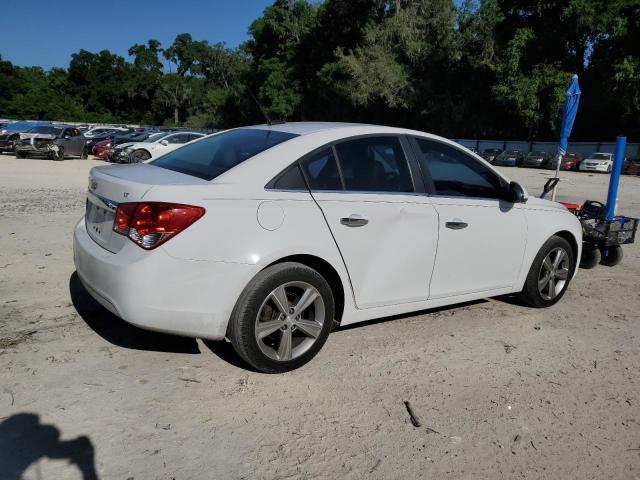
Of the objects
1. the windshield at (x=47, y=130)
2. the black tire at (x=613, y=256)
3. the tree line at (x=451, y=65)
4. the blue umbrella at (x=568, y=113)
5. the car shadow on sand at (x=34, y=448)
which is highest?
the tree line at (x=451, y=65)

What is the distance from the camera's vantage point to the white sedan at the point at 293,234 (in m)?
3.15

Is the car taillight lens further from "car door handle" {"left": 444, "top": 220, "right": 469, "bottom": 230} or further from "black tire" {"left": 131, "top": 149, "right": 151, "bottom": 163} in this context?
"black tire" {"left": 131, "top": 149, "right": 151, "bottom": 163}

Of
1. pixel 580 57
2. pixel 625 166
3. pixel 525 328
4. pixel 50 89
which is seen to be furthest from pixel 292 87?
pixel 525 328

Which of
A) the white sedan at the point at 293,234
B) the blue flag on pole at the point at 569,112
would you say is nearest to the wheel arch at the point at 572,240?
the white sedan at the point at 293,234

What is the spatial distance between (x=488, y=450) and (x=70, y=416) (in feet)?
7.34

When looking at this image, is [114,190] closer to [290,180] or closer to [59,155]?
[290,180]

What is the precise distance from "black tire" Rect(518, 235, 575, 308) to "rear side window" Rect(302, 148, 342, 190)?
226 cm

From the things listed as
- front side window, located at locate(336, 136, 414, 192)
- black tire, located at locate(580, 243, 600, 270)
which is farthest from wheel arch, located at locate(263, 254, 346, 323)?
black tire, located at locate(580, 243, 600, 270)

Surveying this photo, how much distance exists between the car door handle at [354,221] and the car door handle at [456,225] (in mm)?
774

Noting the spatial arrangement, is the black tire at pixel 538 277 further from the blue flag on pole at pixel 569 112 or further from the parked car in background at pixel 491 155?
the parked car in background at pixel 491 155

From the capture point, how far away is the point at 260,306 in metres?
3.31

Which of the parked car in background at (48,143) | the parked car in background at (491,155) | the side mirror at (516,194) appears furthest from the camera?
the parked car in background at (491,155)

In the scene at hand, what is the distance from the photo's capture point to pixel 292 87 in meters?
60.9

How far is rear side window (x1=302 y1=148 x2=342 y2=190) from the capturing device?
361 cm
